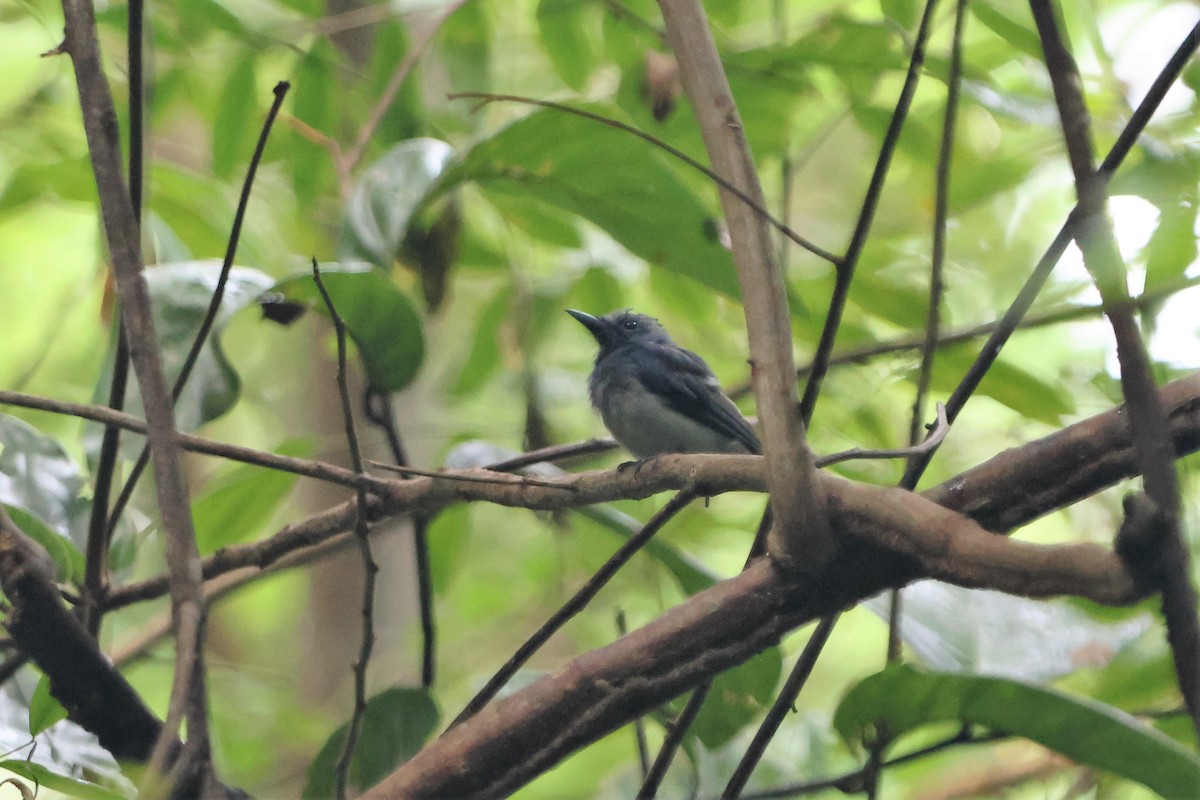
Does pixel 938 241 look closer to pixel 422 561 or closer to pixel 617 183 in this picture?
pixel 617 183

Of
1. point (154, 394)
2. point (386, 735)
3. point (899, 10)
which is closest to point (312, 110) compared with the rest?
point (899, 10)

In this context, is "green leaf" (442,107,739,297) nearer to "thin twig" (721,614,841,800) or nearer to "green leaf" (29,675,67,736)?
"thin twig" (721,614,841,800)

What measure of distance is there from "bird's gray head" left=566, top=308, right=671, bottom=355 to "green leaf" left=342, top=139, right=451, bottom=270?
0.95 metres

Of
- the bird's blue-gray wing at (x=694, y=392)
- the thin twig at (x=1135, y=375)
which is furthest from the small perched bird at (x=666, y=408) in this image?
the thin twig at (x=1135, y=375)

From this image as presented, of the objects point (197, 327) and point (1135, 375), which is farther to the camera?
point (197, 327)

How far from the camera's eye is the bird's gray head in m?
3.03

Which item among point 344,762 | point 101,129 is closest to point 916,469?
point 344,762

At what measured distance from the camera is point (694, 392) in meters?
2.75

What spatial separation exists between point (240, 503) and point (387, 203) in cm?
63

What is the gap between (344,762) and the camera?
1381mm

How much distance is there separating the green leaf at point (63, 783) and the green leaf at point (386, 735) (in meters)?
0.50

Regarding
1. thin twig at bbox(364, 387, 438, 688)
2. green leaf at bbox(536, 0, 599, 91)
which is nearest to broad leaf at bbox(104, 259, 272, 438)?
thin twig at bbox(364, 387, 438, 688)

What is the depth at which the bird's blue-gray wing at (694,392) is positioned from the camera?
2.68 m

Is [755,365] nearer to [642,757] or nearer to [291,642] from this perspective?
[642,757]
